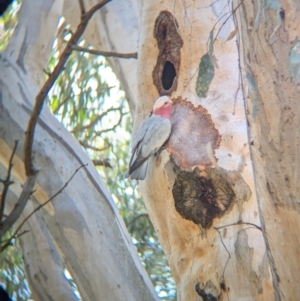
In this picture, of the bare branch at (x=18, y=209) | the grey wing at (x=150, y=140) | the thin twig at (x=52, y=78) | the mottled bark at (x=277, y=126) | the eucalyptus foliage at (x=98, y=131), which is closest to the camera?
the mottled bark at (x=277, y=126)

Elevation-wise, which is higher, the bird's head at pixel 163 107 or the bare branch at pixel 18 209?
the bird's head at pixel 163 107

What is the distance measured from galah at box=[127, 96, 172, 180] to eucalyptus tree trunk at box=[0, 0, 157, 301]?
389 mm

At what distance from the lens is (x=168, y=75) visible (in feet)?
5.55

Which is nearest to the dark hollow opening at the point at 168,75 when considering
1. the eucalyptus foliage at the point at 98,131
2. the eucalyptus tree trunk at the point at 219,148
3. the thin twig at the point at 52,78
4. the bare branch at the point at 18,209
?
the eucalyptus tree trunk at the point at 219,148

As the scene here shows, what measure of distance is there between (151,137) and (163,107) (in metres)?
0.09

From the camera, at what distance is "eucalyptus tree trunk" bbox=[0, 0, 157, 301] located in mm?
1886

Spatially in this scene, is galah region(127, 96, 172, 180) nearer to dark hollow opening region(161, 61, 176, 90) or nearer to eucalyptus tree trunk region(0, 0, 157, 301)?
dark hollow opening region(161, 61, 176, 90)

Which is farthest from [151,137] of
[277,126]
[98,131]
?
[98,131]

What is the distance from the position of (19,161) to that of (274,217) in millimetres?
1157

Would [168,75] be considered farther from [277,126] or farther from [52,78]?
[277,126]

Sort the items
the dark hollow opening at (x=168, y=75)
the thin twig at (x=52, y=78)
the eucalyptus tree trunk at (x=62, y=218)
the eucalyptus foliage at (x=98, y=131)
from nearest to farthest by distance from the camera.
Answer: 1. the thin twig at (x=52, y=78)
2. the dark hollow opening at (x=168, y=75)
3. the eucalyptus tree trunk at (x=62, y=218)
4. the eucalyptus foliage at (x=98, y=131)

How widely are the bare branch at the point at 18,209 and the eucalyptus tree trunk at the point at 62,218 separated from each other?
48 cm

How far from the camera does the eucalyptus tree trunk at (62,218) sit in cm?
189

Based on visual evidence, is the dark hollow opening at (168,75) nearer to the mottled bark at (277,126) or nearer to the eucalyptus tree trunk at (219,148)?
the eucalyptus tree trunk at (219,148)
